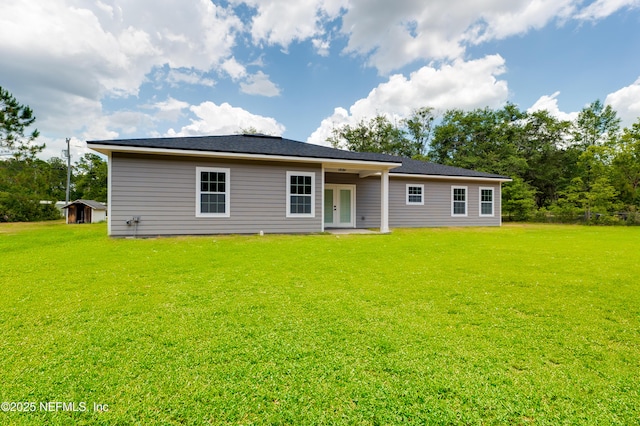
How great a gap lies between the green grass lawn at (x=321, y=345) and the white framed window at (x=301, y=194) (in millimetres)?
5758

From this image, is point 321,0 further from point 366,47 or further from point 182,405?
point 182,405

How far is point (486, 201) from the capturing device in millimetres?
15023

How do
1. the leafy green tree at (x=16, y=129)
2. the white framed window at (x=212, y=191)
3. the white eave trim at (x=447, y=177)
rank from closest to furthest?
the white framed window at (x=212, y=191) < the leafy green tree at (x=16, y=129) < the white eave trim at (x=447, y=177)

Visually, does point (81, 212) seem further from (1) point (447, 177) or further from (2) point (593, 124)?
(2) point (593, 124)

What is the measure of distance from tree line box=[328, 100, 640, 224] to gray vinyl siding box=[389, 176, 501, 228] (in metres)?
5.78

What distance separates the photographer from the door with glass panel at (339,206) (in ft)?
42.5

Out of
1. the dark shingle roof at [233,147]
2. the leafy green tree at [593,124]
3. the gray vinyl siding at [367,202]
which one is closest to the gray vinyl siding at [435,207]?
the gray vinyl siding at [367,202]

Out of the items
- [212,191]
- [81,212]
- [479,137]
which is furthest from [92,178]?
[479,137]

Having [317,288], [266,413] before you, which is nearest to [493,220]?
[317,288]

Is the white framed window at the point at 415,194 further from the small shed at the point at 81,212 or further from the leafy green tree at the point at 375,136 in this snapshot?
the small shed at the point at 81,212

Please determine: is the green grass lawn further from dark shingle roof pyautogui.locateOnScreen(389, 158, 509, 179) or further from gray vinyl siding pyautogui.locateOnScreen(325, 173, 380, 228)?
dark shingle roof pyautogui.locateOnScreen(389, 158, 509, 179)

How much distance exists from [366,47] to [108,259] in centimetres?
1817

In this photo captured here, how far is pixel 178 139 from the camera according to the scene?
1029cm

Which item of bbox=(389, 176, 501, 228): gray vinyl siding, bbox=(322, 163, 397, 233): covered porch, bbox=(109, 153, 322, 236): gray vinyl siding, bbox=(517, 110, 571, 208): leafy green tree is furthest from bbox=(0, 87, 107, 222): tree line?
bbox=(517, 110, 571, 208): leafy green tree
